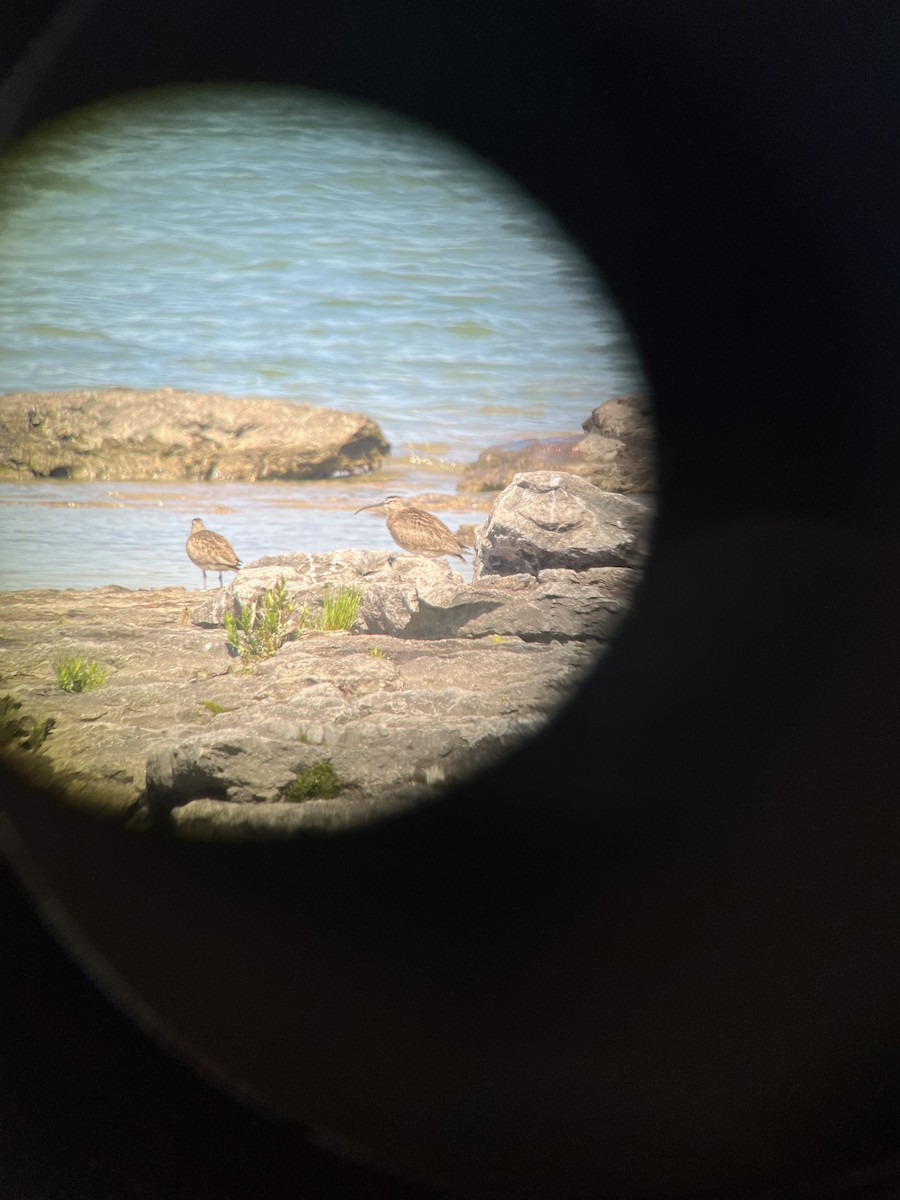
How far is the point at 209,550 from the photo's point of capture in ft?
6.39

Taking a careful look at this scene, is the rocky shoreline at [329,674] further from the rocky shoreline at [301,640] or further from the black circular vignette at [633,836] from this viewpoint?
the black circular vignette at [633,836]

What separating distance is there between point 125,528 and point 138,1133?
1.23 meters

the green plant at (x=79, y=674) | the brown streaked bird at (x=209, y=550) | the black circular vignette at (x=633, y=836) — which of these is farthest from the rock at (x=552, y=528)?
the green plant at (x=79, y=674)

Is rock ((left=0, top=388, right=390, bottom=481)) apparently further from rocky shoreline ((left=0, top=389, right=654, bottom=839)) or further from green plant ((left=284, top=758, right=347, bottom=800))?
green plant ((left=284, top=758, right=347, bottom=800))

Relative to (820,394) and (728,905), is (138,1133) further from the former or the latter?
(820,394)

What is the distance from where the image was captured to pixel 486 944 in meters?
1.59

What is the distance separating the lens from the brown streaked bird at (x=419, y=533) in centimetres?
199

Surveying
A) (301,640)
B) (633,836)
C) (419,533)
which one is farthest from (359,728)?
(633,836)

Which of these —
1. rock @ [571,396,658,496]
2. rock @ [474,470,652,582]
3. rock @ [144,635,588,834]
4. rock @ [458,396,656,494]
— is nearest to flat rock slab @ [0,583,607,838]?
rock @ [144,635,588,834]

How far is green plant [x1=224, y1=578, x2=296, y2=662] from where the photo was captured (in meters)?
1.91

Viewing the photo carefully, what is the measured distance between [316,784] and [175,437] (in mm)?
880

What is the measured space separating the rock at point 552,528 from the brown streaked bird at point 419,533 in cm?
8

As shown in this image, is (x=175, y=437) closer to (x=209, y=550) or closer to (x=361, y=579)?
(x=209, y=550)

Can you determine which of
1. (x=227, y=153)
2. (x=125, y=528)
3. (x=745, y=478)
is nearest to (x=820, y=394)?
(x=745, y=478)
